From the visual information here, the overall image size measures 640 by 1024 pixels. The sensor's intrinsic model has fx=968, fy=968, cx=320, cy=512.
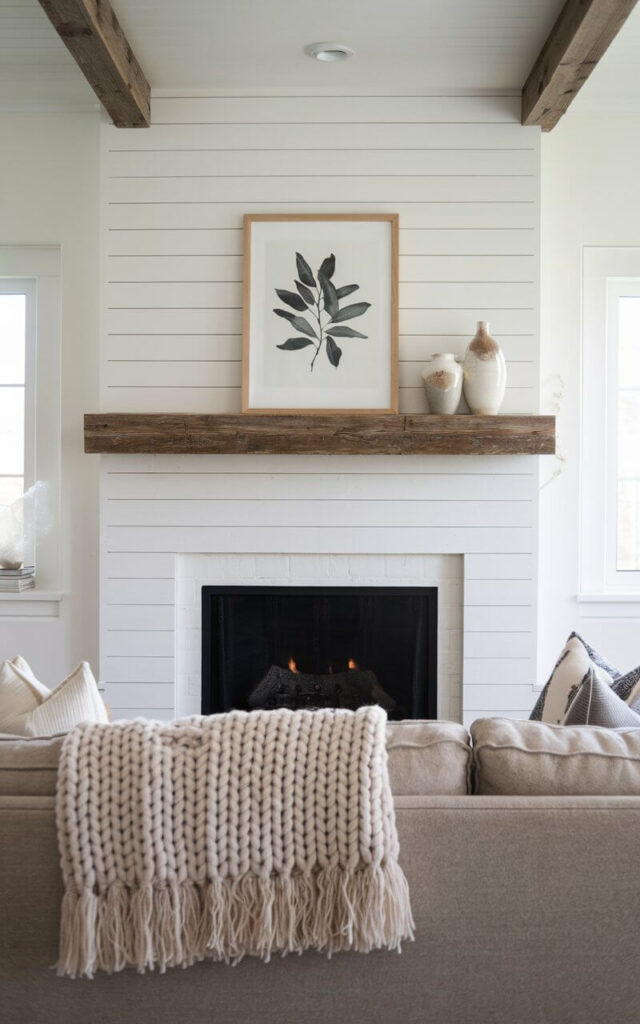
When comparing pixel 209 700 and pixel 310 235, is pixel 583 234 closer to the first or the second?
pixel 310 235

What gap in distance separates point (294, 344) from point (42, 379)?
111 cm

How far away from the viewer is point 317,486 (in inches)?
144

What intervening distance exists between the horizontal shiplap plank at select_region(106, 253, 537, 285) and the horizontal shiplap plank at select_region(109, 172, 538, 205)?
0.22 meters

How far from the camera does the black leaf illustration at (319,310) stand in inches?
143

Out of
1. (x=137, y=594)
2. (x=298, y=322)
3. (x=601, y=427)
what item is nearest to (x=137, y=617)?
(x=137, y=594)

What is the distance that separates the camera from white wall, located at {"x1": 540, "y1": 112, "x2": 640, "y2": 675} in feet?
12.6

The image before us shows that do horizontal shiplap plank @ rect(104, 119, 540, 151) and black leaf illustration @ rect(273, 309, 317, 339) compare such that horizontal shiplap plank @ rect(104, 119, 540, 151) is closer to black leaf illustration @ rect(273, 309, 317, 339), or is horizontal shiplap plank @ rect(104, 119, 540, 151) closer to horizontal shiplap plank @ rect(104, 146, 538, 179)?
horizontal shiplap plank @ rect(104, 146, 538, 179)

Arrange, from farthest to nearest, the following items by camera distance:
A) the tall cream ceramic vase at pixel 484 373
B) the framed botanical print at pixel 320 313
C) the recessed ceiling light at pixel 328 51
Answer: the framed botanical print at pixel 320 313
the tall cream ceramic vase at pixel 484 373
the recessed ceiling light at pixel 328 51

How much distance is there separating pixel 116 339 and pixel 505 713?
6.70ft

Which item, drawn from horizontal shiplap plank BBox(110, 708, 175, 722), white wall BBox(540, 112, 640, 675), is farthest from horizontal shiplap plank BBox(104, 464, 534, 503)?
horizontal shiplap plank BBox(110, 708, 175, 722)

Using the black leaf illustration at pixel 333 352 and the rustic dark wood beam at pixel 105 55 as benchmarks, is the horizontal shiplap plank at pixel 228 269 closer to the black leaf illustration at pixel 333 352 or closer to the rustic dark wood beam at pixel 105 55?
the black leaf illustration at pixel 333 352

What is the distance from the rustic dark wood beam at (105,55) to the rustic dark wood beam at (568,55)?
138 cm

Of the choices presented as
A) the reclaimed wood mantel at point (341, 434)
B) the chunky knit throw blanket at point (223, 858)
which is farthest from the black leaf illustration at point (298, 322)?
the chunky knit throw blanket at point (223, 858)

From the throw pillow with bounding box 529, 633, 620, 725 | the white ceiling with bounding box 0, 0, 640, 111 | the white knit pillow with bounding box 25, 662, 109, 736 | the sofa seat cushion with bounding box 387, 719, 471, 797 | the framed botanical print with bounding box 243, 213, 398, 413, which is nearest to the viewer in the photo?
the sofa seat cushion with bounding box 387, 719, 471, 797
